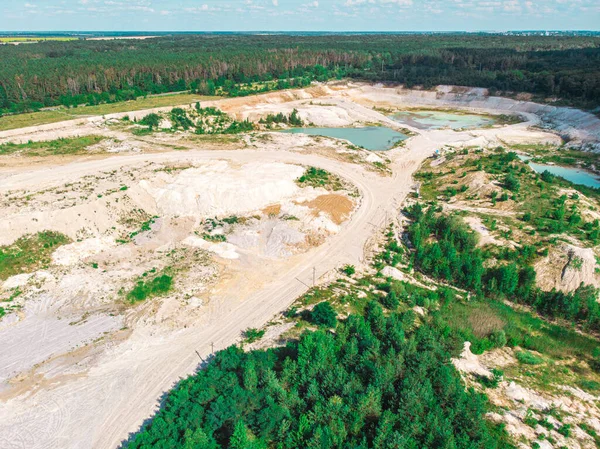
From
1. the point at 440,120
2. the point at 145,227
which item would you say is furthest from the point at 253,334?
the point at 440,120

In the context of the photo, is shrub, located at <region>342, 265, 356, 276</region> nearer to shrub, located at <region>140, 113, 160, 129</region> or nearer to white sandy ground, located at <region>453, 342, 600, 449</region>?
white sandy ground, located at <region>453, 342, 600, 449</region>

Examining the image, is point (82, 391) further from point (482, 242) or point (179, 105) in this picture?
point (179, 105)

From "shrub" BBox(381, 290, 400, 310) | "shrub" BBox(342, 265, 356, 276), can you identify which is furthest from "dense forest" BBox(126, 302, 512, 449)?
"shrub" BBox(342, 265, 356, 276)

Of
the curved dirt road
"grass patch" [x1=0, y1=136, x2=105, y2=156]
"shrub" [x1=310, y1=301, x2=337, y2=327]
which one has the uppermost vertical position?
"grass patch" [x1=0, y1=136, x2=105, y2=156]

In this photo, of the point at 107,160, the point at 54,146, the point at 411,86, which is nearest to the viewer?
the point at 107,160

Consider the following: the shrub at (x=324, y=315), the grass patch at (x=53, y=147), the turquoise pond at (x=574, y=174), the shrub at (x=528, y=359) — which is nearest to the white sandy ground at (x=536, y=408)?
the shrub at (x=528, y=359)

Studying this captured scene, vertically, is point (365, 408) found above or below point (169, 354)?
above

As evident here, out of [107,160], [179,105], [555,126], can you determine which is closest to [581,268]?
[107,160]
